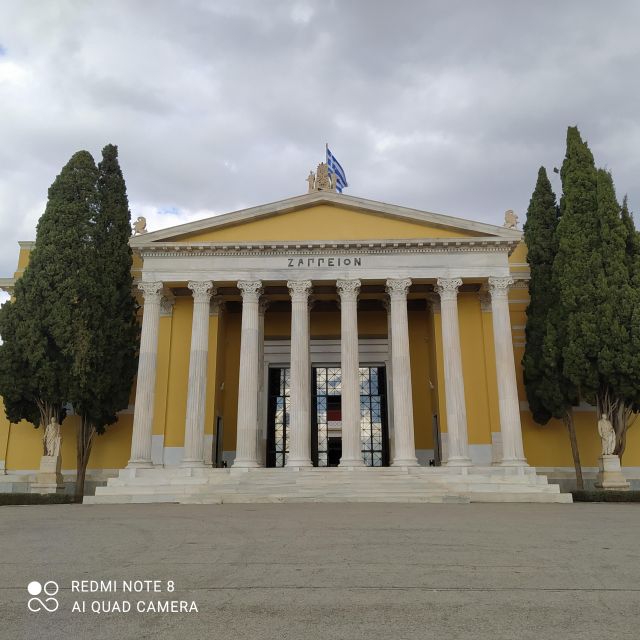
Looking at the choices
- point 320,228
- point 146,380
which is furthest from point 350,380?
point 146,380

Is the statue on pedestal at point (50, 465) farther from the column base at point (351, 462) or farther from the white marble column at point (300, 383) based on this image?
the column base at point (351, 462)

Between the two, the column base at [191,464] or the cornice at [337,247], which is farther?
the cornice at [337,247]

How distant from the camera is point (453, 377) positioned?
2231 centimetres

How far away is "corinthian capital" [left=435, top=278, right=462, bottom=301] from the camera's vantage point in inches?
916

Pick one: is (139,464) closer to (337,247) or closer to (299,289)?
(299,289)

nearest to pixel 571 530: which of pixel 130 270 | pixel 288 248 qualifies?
pixel 288 248

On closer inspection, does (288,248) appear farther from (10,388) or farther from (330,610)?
→ (330,610)

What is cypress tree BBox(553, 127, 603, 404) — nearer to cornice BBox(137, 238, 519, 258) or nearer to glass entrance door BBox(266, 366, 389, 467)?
cornice BBox(137, 238, 519, 258)

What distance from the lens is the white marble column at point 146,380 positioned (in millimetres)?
22047

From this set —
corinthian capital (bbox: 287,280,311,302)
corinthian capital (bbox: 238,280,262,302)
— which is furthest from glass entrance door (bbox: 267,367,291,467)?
corinthian capital (bbox: 238,280,262,302)

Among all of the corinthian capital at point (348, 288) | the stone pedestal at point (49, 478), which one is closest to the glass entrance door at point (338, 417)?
the corinthian capital at point (348, 288)

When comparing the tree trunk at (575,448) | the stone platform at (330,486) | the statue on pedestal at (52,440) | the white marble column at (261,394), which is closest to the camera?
the stone platform at (330,486)

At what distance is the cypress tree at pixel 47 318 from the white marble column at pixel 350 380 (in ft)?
35.3

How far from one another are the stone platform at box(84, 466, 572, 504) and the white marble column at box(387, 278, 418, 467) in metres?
0.99
